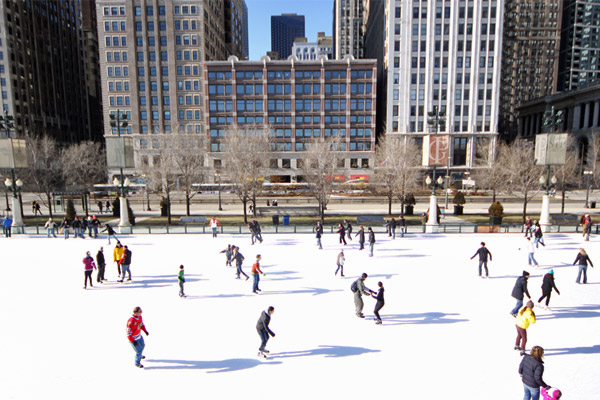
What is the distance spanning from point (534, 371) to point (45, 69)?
11219 cm

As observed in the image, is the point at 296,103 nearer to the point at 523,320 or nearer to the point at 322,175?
the point at 322,175

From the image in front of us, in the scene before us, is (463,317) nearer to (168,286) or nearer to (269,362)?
(269,362)

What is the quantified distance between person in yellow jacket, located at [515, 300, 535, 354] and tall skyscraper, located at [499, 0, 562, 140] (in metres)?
118

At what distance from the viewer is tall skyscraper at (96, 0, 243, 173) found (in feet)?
211

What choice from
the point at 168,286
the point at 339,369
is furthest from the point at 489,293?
the point at 168,286

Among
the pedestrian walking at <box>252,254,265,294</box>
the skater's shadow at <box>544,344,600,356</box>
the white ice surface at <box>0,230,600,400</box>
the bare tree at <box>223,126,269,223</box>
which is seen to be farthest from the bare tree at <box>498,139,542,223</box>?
the pedestrian walking at <box>252,254,265,294</box>

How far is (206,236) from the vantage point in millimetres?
23781

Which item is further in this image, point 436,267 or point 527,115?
point 527,115

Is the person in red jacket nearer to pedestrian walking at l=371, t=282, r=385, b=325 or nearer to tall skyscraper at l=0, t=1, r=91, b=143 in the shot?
pedestrian walking at l=371, t=282, r=385, b=325


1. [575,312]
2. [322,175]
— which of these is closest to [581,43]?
[322,175]

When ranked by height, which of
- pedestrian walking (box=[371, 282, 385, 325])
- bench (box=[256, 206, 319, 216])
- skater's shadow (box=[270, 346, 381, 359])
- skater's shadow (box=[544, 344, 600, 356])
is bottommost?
skater's shadow (box=[270, 346, 381, 359])

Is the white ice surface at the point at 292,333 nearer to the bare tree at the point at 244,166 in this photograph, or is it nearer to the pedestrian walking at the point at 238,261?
the pedestrian walking at the point at 238,261

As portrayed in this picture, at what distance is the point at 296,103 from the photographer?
215 feet

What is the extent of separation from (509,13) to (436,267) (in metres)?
91.5
